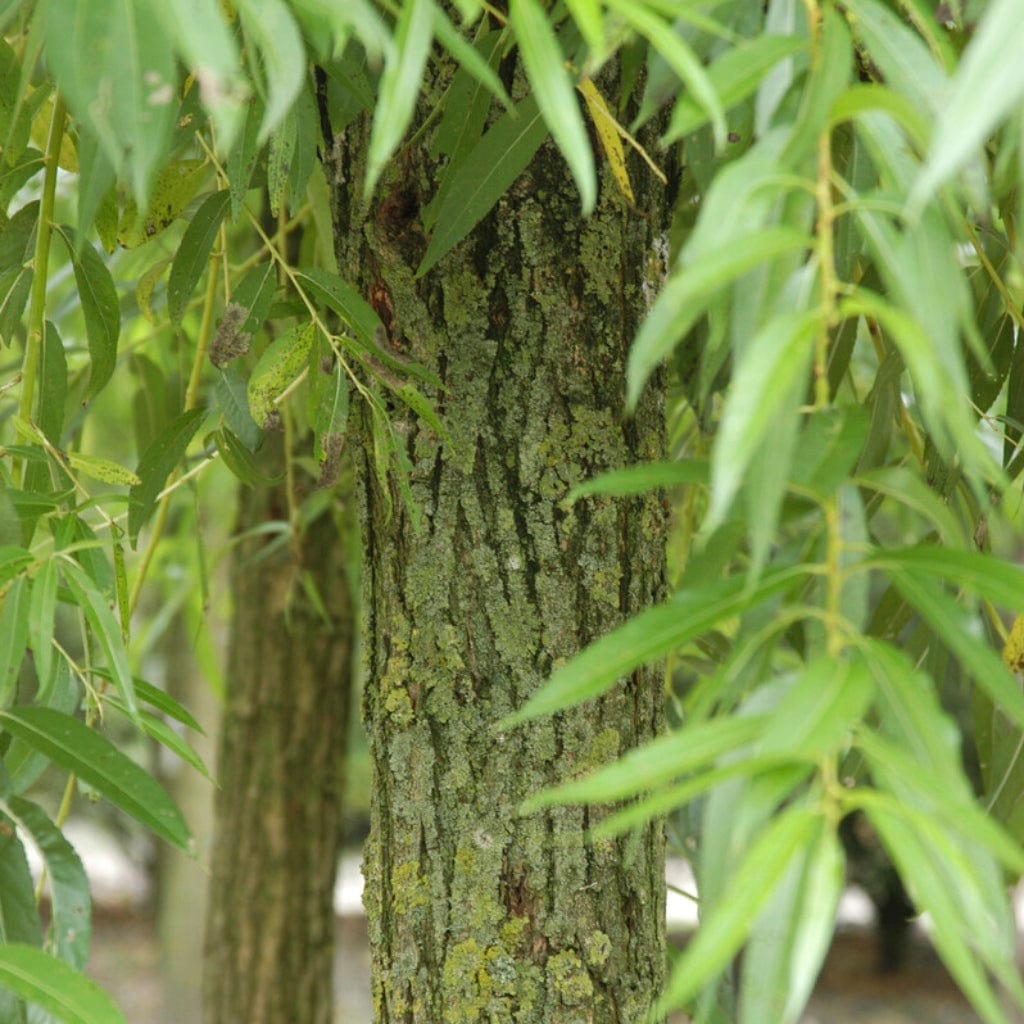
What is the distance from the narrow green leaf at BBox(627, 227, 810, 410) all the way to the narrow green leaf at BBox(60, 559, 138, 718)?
338mm

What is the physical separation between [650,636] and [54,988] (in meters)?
0.32

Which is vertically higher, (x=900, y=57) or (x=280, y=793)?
(x=280, y=793)

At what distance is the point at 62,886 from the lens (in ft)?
2.23

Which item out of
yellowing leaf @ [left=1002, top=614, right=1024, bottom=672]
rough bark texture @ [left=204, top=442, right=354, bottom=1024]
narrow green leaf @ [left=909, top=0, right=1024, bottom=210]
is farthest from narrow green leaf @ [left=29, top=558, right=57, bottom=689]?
rough bark texture @ [left=204, top=442, right=354, bottom=1024]

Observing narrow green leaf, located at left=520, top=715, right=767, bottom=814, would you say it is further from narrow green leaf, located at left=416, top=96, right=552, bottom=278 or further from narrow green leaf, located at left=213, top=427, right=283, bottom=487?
narrow green leaf, located at left=213, top=427, right=283, bottom=487

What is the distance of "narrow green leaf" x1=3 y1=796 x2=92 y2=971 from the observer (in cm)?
67

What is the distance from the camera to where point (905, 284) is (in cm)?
43

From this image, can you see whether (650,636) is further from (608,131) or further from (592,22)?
A: (608,131)

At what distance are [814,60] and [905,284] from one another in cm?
11

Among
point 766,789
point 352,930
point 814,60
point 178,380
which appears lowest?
point 766,789

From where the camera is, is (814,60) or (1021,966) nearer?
(814,60)

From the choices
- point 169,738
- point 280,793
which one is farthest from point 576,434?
point 280,793

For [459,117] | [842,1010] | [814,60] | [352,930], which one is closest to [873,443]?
[459,117]

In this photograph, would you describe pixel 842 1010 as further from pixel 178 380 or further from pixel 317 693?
pixel 178 380
